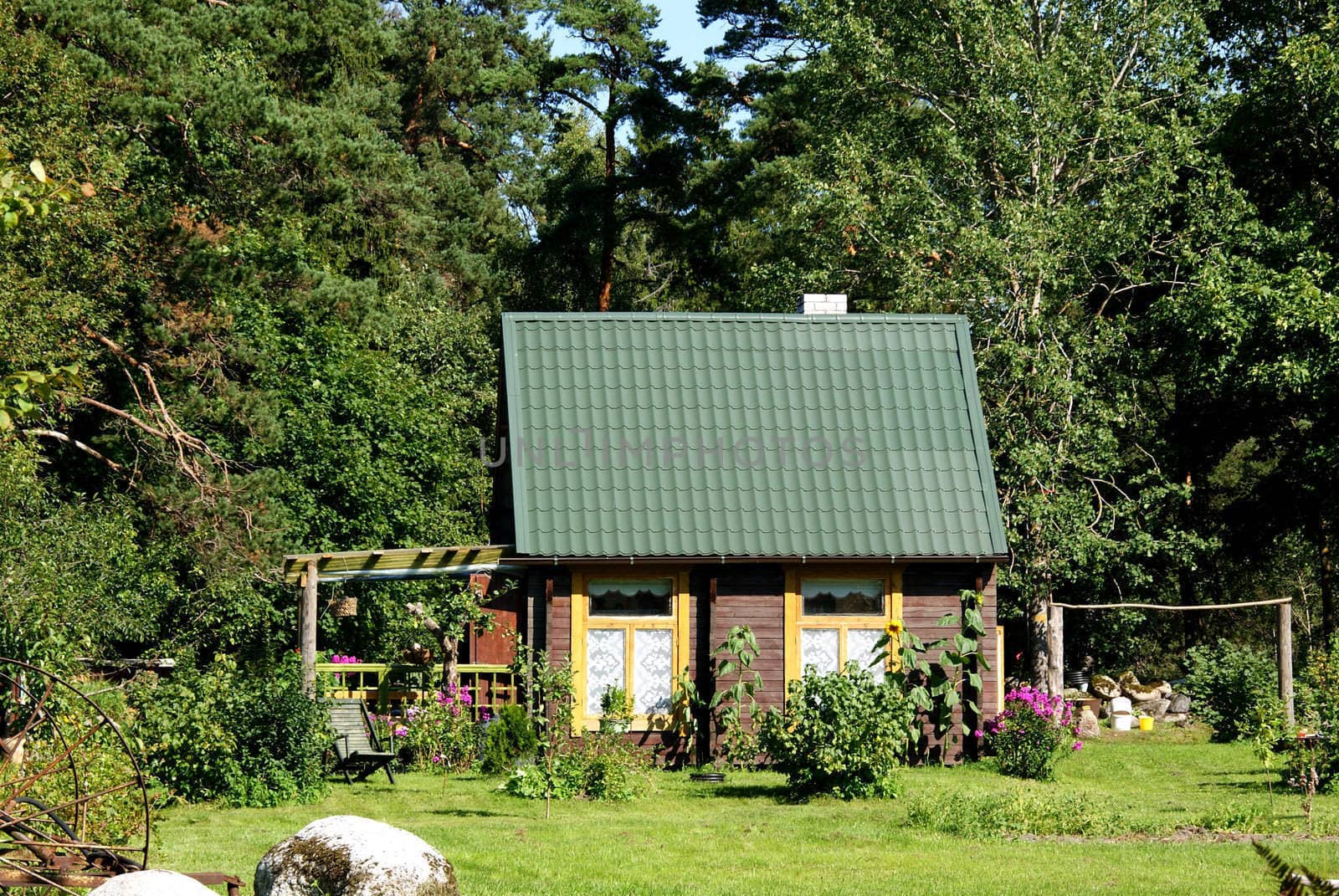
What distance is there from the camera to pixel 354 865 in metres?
7.86

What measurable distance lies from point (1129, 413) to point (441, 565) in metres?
12.5

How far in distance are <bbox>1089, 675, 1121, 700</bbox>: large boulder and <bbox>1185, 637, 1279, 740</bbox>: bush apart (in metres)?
2.82

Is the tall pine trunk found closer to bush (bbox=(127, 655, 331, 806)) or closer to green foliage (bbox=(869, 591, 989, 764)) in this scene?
green foliage (bbox=(869, 591, 989, 764))

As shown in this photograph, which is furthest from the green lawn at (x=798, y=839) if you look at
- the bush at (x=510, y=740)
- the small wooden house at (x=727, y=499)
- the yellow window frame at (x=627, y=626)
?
the small wooden house at (x=727, y=499)

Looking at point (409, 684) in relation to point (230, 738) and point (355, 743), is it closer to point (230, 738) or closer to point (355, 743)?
point (355, 743)

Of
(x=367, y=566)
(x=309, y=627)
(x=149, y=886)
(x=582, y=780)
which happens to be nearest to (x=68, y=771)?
(x=149, y=886)

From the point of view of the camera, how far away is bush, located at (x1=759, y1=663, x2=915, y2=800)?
13.6 m

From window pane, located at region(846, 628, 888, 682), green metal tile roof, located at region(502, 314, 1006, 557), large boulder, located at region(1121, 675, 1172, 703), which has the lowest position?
large boulder, located at region(1121, 675, 1172, 703)

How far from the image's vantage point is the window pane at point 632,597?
54.2 ft

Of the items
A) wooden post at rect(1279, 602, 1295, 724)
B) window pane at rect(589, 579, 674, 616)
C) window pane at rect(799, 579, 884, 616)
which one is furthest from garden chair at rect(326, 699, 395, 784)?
wooden post at rect(1279, 602, 1295, 724)

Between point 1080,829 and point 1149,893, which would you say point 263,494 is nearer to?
point 1080,829

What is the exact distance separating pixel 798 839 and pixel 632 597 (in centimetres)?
530

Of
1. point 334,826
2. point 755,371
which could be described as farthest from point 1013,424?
point 334,826

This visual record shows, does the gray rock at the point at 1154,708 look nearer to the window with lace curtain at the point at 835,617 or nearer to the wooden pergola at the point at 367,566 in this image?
the window with lace curtain at the point at 835,617
